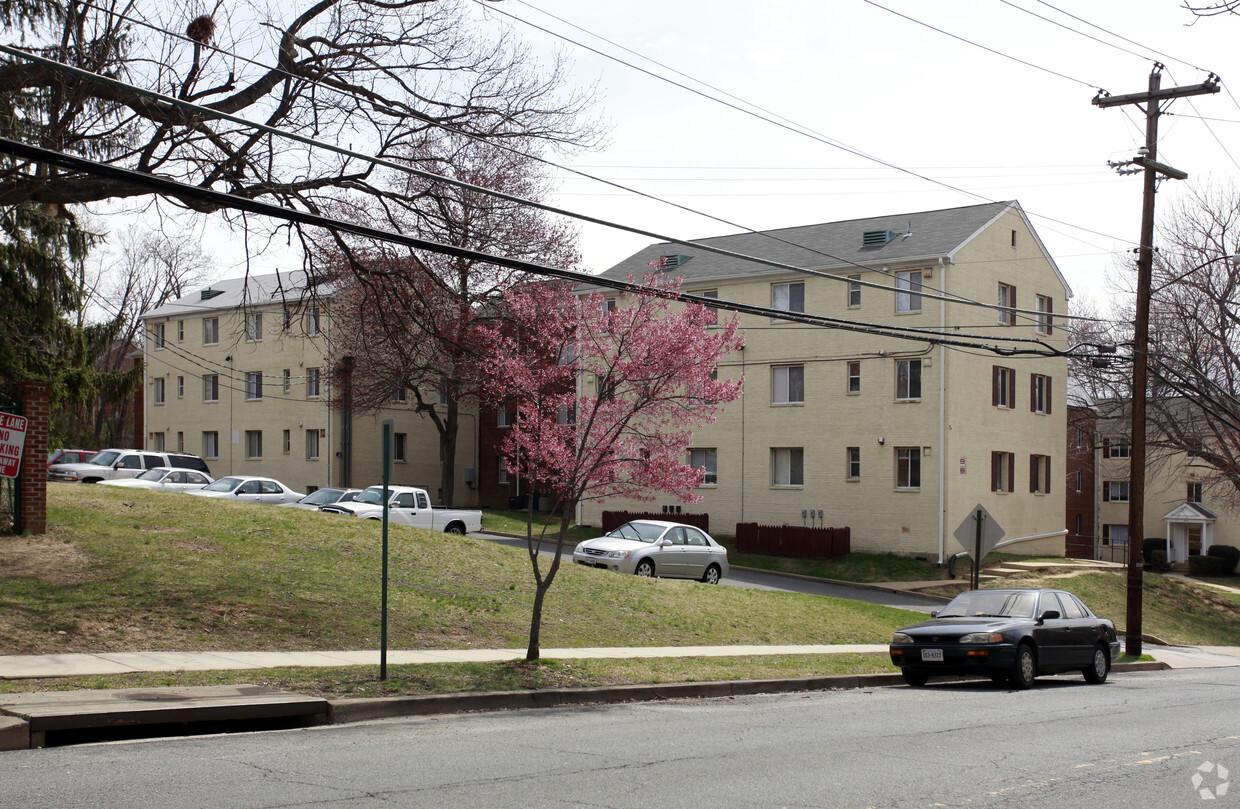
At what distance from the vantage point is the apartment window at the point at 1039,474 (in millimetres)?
41500

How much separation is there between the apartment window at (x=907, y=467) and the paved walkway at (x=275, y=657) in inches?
732

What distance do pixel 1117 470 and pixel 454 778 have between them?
5808cm

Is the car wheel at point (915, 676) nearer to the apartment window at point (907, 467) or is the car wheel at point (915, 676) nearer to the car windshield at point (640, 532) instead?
the car windshield at point (640, 532)

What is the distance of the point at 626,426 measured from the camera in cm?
1429

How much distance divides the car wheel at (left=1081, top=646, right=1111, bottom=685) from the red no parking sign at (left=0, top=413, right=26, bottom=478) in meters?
16.3

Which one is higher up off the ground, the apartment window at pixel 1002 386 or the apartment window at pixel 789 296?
the apartment window at pixel 789 296

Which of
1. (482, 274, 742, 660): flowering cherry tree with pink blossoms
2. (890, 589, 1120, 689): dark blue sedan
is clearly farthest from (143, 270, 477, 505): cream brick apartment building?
(890, 589, 1120, 689): dark blue sedan

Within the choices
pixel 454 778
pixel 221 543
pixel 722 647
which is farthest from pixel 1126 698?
pixel 221 543

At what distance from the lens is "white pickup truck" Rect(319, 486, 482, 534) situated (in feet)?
99.8

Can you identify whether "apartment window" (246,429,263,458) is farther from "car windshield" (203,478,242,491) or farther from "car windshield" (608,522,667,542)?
"car windshield" (608,522,667,542)

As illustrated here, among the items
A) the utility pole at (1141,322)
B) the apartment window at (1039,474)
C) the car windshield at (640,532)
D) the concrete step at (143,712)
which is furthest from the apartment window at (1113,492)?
the concrete step at (143,712)

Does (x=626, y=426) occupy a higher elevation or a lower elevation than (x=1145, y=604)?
higher

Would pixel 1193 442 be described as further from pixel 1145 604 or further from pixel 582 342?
pixel 582 342

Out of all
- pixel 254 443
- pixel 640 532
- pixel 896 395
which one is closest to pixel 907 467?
pixel 896 395
